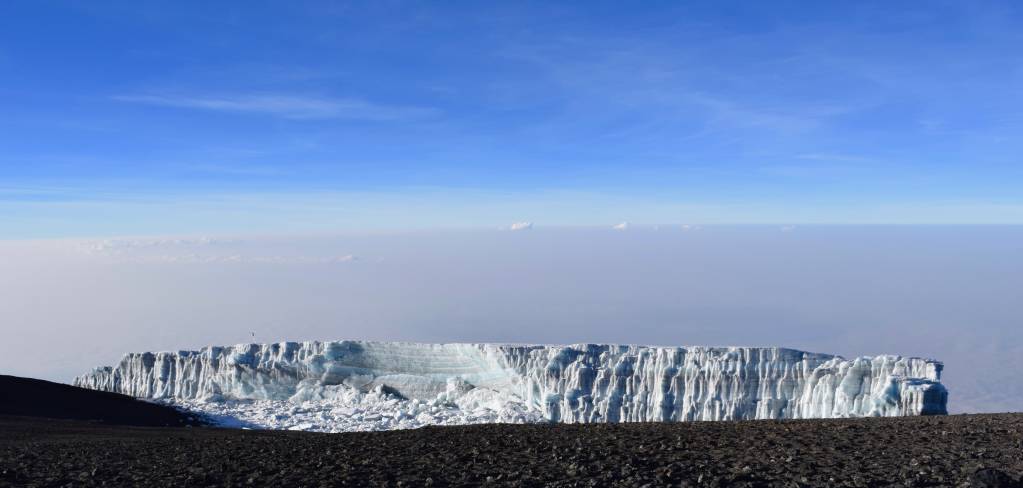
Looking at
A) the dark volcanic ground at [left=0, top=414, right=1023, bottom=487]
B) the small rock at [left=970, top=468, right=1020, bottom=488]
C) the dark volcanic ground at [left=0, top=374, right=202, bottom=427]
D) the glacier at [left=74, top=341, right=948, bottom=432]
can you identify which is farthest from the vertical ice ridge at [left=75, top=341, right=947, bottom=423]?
the small rock at [left=970, top=468, right=1020, bottom=488]

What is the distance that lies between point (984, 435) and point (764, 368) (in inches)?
742

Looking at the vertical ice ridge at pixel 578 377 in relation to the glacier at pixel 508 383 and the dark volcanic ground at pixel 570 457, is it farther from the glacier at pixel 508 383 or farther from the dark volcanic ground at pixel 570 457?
the dark volcanic ground at pixel 570 457

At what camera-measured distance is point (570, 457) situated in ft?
41.7

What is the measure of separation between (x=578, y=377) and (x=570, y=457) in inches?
894

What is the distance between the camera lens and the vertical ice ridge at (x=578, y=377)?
30.7 metres

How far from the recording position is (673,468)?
11.7 metres

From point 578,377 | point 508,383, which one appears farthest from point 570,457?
point 508,383

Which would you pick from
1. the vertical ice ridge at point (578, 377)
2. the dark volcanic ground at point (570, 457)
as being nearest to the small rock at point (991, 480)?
the dark volcanic ground at point (570, 457)

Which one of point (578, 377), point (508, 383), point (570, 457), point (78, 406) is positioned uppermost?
point (570, 457)

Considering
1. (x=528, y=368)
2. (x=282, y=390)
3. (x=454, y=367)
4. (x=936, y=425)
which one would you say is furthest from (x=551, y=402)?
(x=936, y=425)

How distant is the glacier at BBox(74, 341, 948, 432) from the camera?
3100 cm

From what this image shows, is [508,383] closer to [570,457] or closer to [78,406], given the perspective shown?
[78,406]

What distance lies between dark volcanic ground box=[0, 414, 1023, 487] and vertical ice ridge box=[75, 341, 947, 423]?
14.4m

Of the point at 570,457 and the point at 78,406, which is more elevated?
the point at 570,457
